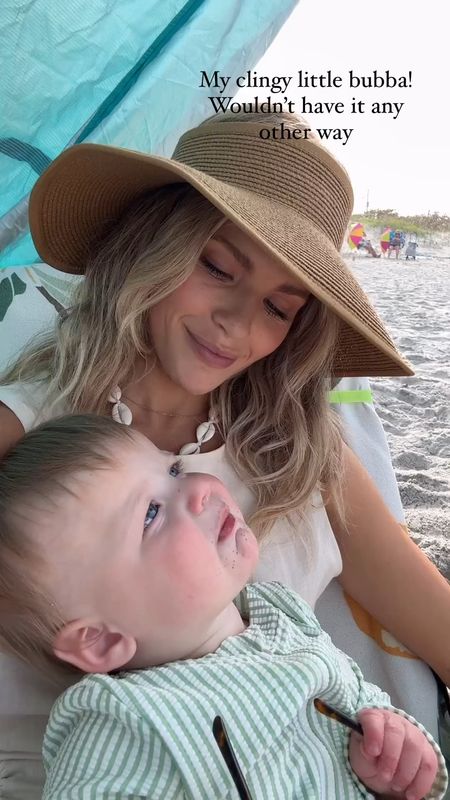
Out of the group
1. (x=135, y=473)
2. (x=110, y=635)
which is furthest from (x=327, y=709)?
(x=135, y=473)

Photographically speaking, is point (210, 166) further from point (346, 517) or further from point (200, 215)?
point (346, 517)

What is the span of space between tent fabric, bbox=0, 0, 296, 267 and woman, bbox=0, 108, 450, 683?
1.63ft

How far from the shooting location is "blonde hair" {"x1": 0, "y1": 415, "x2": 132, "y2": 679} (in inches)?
34.8

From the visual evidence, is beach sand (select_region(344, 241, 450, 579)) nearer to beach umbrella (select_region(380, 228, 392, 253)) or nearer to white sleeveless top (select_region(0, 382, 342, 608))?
white sleeveless top (select_region(0, 382, 342, 608))

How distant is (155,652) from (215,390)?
62cm

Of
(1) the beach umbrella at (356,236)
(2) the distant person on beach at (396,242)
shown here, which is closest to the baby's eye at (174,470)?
(1) the beach umbrella at (356,236)

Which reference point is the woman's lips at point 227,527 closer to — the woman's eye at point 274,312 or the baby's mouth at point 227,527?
the baby's mouth at point 227,527

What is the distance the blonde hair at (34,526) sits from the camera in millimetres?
883

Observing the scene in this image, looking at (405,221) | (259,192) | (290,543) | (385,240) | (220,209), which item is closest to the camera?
(220,209)

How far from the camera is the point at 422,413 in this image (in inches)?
133

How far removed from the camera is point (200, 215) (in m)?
1.23

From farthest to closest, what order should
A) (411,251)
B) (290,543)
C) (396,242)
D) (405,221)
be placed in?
(405,221)
(396,242)
(411,251)
(290,543)

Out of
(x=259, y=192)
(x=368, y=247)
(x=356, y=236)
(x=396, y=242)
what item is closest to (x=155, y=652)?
(x=259, y=192)

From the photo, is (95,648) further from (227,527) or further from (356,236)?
(356,236)
